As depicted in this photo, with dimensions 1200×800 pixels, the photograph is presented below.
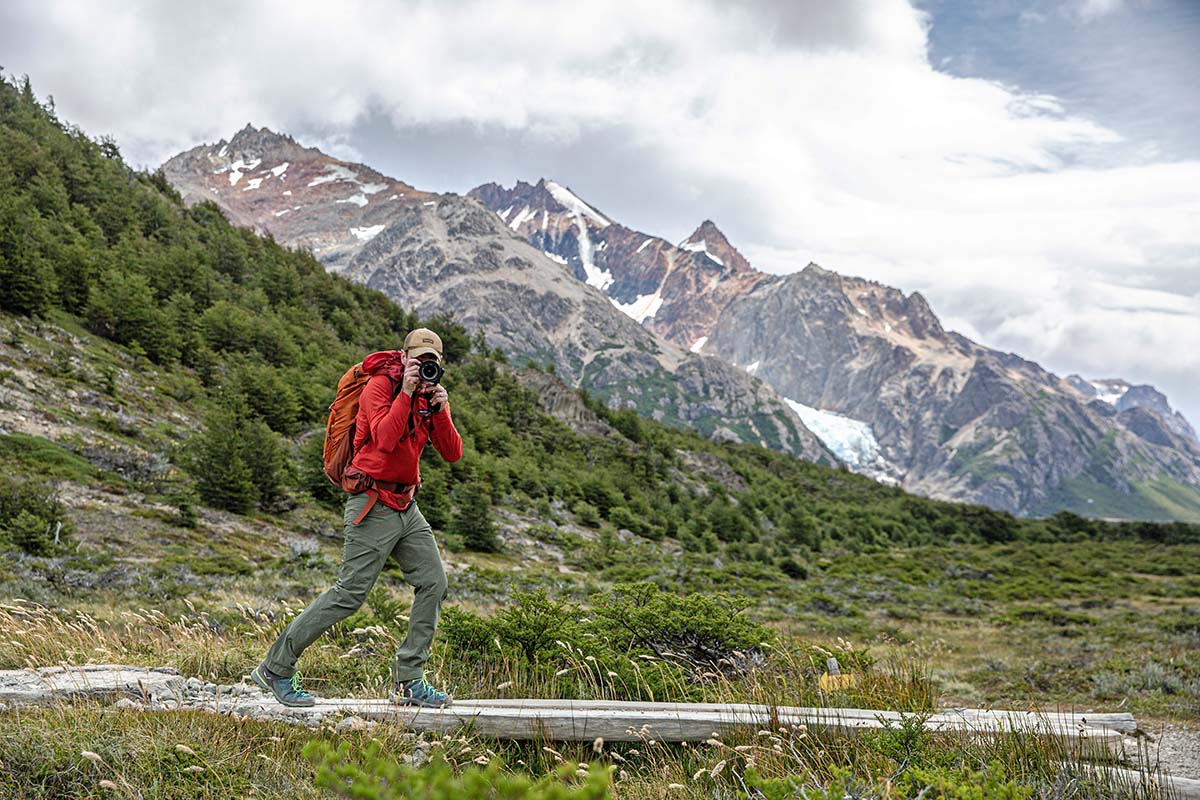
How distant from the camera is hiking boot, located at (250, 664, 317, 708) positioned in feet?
14.9

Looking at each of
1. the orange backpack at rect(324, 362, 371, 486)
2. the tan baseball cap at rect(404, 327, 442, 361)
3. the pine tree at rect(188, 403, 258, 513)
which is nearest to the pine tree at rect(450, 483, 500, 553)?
the pine tree at rect(188, 403, 258, 513)

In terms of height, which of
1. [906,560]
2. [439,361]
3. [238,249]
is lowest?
[906,560]

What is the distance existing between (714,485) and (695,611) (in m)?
42.5

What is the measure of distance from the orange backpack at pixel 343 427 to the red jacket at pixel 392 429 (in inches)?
3.3

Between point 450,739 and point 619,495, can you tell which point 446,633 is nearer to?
point 450,739

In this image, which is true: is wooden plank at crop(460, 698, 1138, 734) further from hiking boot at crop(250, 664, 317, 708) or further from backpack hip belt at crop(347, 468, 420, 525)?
backpack hip belt at crop(347, 468, 420, 525)

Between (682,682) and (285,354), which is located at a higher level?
(285,354)

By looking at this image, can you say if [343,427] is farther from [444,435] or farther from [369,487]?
[444,435]

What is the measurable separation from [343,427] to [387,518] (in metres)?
0.75

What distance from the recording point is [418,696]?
4.73m

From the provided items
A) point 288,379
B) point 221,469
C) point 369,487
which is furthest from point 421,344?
point 288,379

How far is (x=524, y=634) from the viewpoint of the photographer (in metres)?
6.17

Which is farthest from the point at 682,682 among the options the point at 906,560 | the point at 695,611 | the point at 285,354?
the point at 906,560

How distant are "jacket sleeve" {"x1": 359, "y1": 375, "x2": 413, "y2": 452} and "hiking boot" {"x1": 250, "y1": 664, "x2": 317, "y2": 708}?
1.80 m
